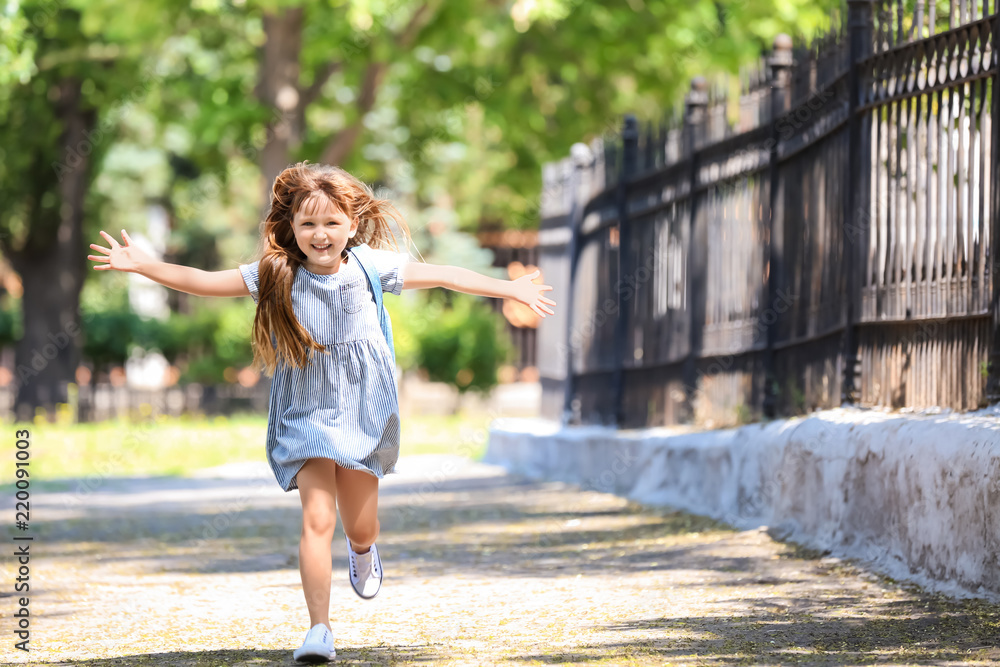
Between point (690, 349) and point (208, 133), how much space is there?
34.4 ft

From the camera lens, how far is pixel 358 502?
14.0ft

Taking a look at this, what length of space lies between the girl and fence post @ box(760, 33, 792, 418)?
3.25 m

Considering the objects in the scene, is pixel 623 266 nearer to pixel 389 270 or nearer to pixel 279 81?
pixel 389 270

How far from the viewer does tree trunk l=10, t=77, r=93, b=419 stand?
20.9m

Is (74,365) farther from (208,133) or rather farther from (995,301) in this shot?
(995,301)

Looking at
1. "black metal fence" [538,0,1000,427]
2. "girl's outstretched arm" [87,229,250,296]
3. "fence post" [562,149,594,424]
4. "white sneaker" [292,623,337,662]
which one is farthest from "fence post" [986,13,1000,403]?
"fence post" [562,149,594,424]

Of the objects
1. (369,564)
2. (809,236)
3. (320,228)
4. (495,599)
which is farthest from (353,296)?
(809,236)

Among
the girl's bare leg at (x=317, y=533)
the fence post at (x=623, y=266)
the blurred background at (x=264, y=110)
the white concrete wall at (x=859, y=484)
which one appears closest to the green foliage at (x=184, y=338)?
the blurred background at (x=264, y=110)

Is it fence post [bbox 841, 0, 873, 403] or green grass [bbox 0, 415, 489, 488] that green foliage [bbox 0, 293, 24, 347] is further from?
fence post [bbox 841, 0, 873, 403]

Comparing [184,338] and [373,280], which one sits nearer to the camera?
[373,280]

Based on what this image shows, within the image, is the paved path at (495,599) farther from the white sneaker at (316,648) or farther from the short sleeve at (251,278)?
the short sleeve at (251,278)

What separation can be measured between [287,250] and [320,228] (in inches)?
7.7

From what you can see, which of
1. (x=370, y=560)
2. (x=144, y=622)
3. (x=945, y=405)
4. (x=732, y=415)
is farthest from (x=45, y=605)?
(x=732, y=415)

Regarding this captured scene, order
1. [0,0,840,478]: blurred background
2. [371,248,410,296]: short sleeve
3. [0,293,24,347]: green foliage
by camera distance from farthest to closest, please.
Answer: [0,293,24,347]: green foliage, [0,0,840,478]: blurred background, [371,248,410,296]: short sleeve
